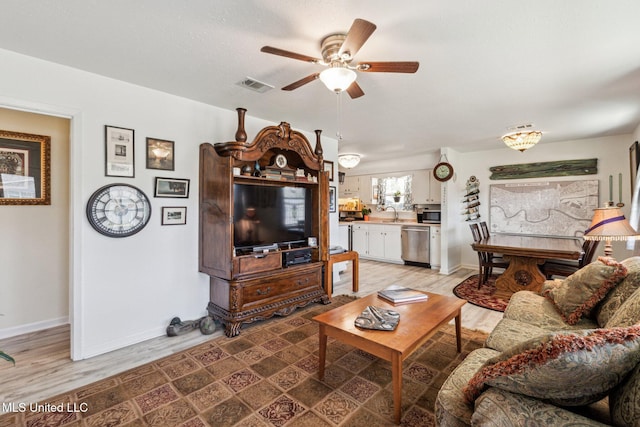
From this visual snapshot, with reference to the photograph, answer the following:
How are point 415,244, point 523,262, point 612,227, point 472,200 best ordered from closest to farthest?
point 612,227, point 523,262, point 472,200, point 415,244

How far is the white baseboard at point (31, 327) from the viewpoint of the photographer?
2.87m

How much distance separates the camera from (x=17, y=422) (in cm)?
174

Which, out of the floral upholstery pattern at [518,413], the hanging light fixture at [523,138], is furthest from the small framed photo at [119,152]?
the hanging light fixture at [523,138]

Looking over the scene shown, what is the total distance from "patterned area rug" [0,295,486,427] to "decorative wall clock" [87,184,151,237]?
1.19 metres

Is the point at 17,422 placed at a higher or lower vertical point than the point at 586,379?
lower

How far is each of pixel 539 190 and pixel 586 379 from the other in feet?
17.4

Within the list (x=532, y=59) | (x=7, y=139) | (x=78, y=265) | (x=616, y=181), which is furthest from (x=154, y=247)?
(x=616, y=181)

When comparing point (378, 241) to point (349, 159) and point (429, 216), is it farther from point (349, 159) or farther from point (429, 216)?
point (349, 159)

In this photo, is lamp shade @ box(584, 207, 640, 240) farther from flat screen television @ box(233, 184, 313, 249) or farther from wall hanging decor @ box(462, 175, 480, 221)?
flat screen television @ box(233, 184, 313, 249)

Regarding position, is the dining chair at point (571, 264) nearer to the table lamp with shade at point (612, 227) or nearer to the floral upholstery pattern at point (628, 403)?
the table lamp with shade at point (612, 227)

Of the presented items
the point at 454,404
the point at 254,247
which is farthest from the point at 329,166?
the point at 454,404

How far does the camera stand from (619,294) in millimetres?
1806

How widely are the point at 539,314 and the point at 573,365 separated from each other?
5.09 feet

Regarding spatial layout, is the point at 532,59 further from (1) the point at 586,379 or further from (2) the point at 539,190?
(2) the point at 539,190
